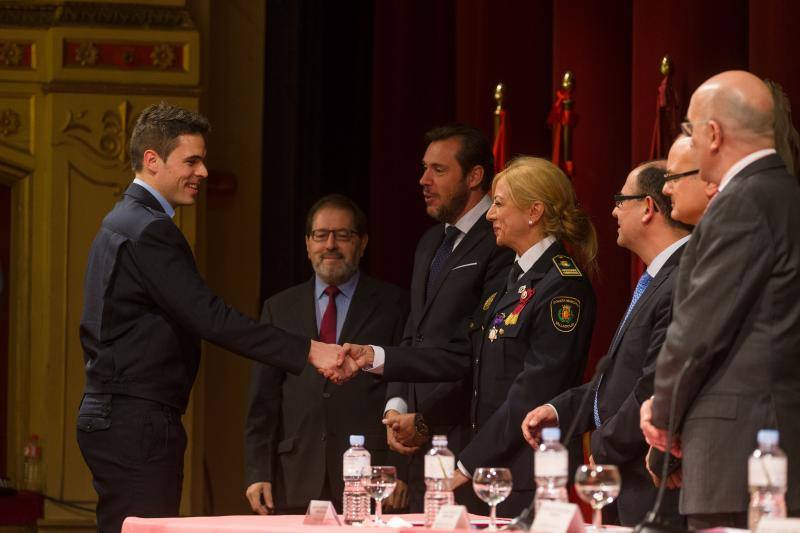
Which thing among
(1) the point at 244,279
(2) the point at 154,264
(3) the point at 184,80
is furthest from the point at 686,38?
(1) the point at 244,279

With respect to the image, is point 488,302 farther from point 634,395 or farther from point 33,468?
point 33,468

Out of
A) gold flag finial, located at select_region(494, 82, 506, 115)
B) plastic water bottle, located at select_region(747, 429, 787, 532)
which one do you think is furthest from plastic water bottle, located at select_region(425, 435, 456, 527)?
gold flag finial, located at select_region(494, 82, 506, 115)

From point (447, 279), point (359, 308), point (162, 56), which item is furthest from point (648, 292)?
point (162, 56)

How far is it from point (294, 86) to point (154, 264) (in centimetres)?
289

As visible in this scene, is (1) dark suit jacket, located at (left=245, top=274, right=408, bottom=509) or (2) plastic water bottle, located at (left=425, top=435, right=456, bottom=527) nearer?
(2) plastic water bottle, located at (left=425, top=435, right=456, bottom=527)

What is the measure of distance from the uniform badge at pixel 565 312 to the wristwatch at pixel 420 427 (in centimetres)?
63

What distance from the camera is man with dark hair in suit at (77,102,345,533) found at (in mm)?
3637

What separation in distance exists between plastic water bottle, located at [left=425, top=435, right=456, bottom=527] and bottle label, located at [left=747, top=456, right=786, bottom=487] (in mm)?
686

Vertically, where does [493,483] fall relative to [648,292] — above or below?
below

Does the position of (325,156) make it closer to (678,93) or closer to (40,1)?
(40,1)

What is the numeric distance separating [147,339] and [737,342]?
1.69 meters

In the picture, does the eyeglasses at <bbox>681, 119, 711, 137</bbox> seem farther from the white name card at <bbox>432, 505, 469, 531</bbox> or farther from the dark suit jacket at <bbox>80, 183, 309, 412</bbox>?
the dark suit jacket at <bbox>80, 183, 309, 412</bbox>

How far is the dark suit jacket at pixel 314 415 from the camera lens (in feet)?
15.0

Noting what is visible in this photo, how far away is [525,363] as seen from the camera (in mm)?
3656
